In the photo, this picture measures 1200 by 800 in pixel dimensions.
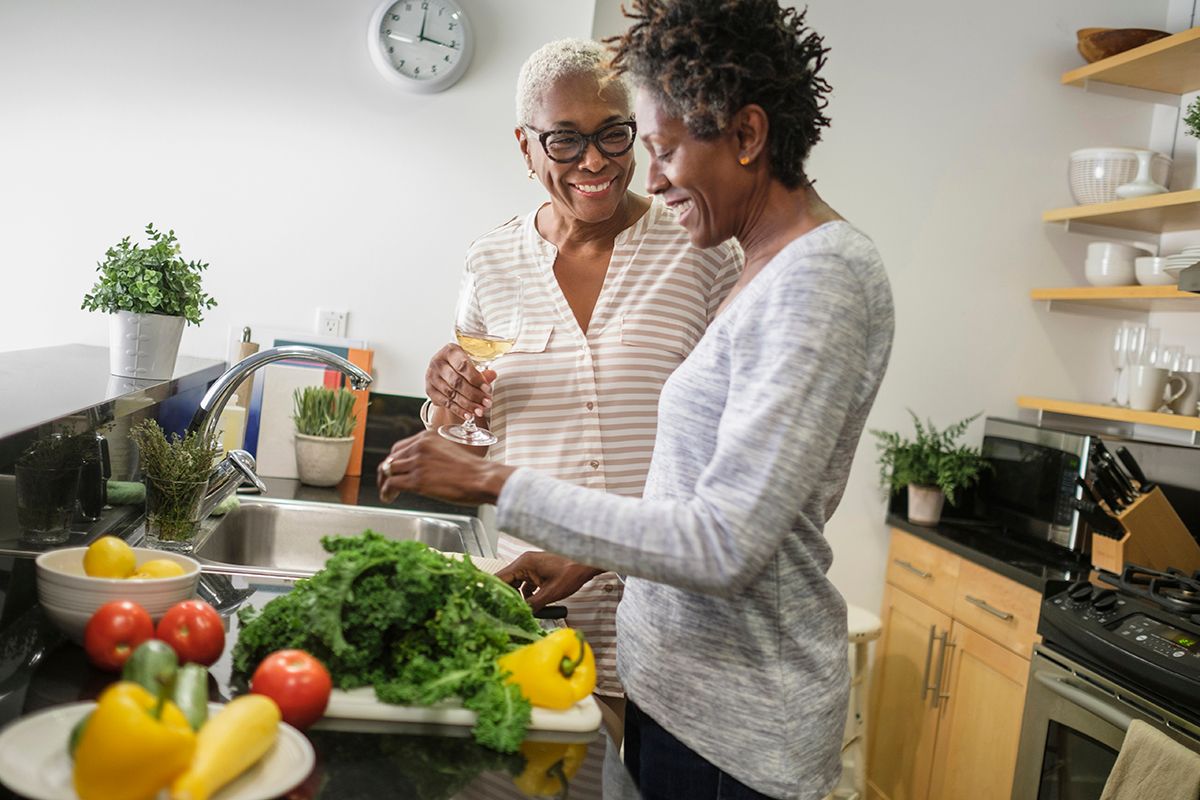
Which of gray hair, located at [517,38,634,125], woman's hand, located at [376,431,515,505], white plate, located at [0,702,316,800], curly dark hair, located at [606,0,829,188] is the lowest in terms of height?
white plate, located at [0,702,316,800]

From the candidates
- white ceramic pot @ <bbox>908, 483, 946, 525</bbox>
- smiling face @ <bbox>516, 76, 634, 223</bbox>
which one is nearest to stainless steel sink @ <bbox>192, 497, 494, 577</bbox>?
smiling face @ <bbox>516, 76, 634, 223</bbox>

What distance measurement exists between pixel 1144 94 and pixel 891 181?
3.21 feet

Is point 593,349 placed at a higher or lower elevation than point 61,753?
higher

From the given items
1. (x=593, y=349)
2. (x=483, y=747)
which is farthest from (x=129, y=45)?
(x=483, y=747)

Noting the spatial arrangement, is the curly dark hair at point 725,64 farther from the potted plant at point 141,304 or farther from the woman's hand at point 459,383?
the potted plant at point 141,304

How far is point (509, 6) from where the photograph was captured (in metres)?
2.91

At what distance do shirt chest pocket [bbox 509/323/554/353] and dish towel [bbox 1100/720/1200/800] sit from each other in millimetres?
1454

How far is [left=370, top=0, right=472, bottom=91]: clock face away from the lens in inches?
112

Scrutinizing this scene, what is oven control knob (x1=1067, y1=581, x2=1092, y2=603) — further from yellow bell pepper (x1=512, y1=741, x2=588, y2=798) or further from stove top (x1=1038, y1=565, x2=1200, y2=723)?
yellow bell pepper (x1=512, y1=741, x2=588, y2=798)

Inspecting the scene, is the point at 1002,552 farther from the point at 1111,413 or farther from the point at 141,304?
the point at 141,304

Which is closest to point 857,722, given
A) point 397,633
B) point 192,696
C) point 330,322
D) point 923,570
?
point 923,570

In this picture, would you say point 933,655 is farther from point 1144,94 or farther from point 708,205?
point 708,205

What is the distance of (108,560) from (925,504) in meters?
2.80

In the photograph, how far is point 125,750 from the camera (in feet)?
2.39
